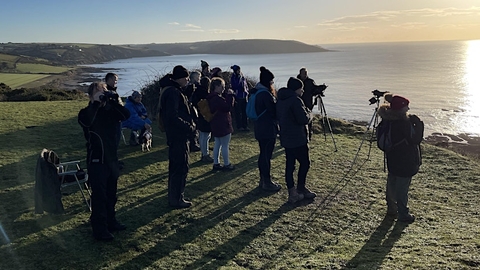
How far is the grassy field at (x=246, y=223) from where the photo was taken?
4.32 m

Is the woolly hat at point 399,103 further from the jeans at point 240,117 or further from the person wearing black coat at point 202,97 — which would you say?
the jeans at point 240,117

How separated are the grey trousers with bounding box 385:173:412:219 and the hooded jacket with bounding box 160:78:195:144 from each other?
315 centimetres

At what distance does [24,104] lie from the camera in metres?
14.9

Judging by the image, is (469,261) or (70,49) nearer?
(469,261)

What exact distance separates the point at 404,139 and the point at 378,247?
160cm

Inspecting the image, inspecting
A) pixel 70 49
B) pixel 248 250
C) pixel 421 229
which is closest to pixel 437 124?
pixel 421 229

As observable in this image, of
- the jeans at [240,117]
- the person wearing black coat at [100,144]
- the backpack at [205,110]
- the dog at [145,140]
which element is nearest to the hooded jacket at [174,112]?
the person wearing black coat at [100,144]

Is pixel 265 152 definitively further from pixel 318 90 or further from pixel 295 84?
pixel 318 90

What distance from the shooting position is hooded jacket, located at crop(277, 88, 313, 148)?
5.77m

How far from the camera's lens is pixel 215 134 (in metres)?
7.38

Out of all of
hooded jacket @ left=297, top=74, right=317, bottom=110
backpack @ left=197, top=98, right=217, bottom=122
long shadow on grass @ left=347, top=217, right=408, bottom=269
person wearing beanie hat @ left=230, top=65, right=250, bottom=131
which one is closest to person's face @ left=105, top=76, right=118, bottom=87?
backpack @ left=197, top=98, right=217, bottom=122

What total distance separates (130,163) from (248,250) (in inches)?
168

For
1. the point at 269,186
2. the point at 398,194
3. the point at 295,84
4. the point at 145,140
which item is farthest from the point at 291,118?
the point at 145,140

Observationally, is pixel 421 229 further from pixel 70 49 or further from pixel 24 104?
pixel 70 49
